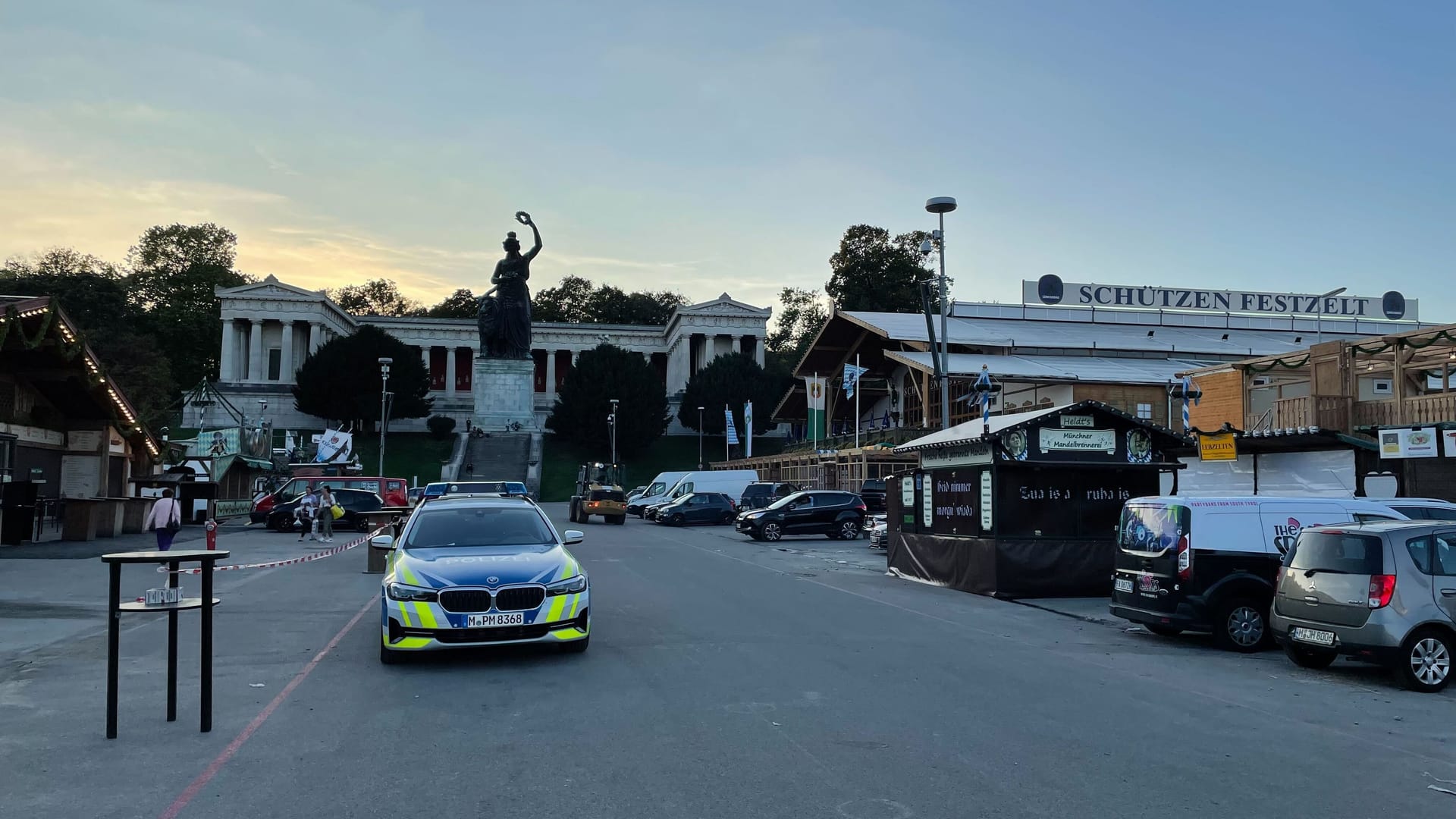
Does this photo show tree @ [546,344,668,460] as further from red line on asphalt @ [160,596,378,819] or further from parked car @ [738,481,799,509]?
red line on asphalt @ [160,596,378,819]

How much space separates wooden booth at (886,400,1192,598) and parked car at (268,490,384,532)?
2308cm

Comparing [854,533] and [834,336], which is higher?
[834,336]

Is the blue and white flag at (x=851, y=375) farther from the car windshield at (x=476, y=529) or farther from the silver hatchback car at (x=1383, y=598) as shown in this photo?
the silver hatchback car at (x=1383, y=598)

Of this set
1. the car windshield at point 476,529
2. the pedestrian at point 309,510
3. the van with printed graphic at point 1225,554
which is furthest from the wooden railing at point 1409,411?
the pedestrian at point 309,510

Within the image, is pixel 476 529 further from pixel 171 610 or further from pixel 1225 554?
pixel 1225 554

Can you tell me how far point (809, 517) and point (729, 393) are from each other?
55.1 meters

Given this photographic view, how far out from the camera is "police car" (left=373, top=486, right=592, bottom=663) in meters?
9.46

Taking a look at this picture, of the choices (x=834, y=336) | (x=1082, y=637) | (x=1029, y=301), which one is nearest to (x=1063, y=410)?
(x=1082, y=637)

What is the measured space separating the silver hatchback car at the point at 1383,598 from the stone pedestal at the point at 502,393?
2754 inches

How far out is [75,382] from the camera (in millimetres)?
27203

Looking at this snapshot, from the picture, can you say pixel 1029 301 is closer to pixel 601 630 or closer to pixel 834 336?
pixel 834 336

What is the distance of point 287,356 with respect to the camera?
10206cm

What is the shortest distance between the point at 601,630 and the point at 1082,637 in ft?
18.7

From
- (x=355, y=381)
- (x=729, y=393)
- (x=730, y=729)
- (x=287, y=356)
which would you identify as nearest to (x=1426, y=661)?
(x=730, y=729)
